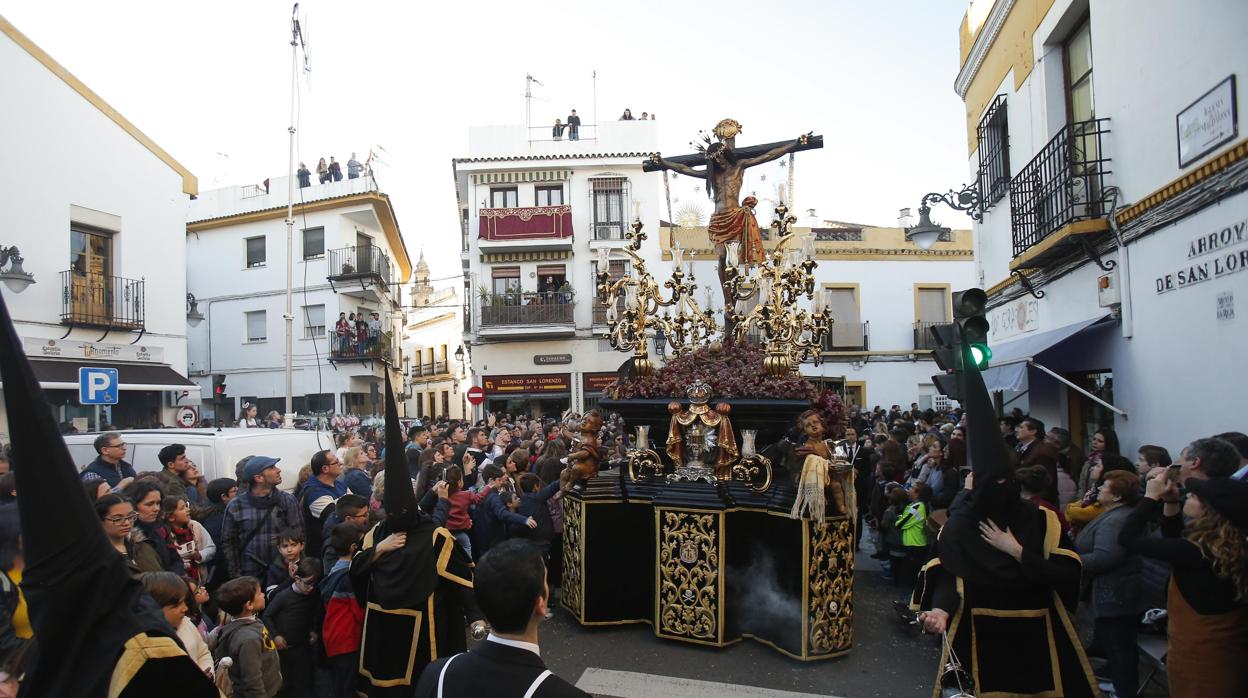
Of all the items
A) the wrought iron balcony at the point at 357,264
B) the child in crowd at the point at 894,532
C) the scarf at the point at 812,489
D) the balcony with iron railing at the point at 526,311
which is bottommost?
the child in crowd at the point at 894,532

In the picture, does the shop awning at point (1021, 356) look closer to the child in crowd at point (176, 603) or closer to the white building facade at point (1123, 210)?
the white building facade at point (1123, 210)

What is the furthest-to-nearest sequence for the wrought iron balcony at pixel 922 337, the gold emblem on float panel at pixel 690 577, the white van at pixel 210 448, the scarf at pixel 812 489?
the wrought iron balcony at pixel 922 337 → the white van at pixel 210 448 → the gold emblem on float panel at pixel 690 577 → the scarf at pixel 812 489

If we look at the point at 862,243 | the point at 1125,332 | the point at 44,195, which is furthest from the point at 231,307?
the point at 1125,332

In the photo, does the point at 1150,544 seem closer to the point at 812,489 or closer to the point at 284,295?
the point at 812,489

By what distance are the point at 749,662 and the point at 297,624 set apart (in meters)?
3.35

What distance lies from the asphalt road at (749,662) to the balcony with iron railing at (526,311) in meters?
21.2

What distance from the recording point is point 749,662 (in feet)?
19.1

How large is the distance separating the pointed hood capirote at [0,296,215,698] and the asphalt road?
13.0 feet

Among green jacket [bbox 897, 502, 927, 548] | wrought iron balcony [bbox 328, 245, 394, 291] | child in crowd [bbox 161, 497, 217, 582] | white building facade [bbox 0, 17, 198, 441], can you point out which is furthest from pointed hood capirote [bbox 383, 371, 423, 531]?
wrought iron balcony [bbox 328, 245, 394, 291]

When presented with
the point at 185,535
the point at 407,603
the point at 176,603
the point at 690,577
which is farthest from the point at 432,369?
the point at 176,603

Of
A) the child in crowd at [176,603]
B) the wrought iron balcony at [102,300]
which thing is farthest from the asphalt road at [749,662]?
the wrought iron balcony at [102,300]

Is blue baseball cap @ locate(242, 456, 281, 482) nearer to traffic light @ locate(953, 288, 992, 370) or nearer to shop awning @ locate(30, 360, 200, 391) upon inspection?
traffic light @ locate(953, 288, 992, 370)

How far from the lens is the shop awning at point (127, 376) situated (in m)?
14.9

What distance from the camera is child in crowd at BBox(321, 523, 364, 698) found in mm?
4676
